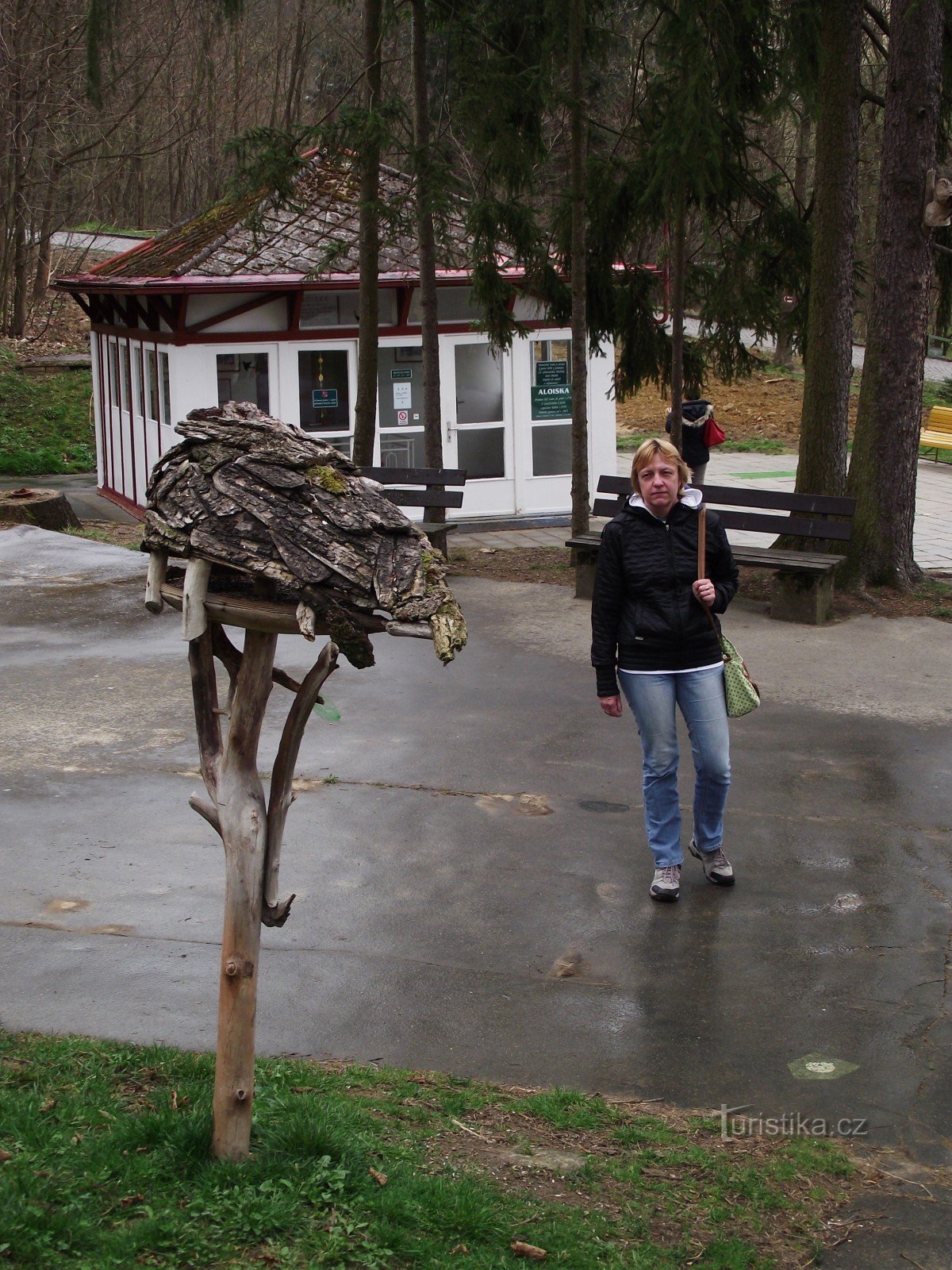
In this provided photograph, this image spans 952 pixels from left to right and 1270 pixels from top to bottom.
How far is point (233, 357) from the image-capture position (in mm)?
15844

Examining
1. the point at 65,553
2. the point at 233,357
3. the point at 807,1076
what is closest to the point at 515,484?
the point at 233,357

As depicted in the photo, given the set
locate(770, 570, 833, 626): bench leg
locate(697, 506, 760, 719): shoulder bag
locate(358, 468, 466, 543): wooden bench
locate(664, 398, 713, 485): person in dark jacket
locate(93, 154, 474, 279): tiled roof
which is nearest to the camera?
locate(697, 506, 760, 719): shoulder bag

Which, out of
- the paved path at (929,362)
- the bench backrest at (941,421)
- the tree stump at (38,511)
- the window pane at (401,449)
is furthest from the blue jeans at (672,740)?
the paved path at (929,362)

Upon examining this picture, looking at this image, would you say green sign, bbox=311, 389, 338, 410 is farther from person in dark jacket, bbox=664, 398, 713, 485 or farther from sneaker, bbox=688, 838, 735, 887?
sneaker, bbox=688, 838, 735, 887

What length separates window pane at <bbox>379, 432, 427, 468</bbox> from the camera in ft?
54.5

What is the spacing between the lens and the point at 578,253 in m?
12.5

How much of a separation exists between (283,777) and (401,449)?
1337 cm

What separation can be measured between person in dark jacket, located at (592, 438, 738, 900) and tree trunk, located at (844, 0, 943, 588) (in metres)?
6.20

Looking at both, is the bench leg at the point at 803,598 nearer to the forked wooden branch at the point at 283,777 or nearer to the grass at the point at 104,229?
the forked wooden branch at the point at 283,777

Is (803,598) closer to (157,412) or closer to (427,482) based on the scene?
(427,482)

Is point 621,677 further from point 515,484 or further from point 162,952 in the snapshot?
point 515,484

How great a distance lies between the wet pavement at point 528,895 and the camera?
447cm

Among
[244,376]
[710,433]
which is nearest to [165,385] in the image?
[244,376]

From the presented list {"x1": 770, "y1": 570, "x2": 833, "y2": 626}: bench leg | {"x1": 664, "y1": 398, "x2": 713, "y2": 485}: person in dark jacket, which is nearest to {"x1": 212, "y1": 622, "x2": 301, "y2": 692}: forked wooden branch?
{"x1": 770, "y1": 570, "x2": 833, "y2": 626}: bench leg
